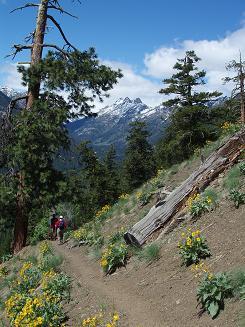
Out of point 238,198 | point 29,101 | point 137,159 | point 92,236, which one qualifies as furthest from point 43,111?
point 137,159

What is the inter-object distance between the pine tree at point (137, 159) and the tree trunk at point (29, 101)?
128 feet

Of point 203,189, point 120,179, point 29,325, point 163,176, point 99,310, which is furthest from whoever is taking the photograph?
point 120,179

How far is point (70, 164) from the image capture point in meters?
20.0

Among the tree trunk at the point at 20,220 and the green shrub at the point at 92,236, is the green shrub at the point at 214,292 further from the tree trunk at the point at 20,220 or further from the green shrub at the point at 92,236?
the tree trunk at the point at 20,220

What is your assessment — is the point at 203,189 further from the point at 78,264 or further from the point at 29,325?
the point at 29,325

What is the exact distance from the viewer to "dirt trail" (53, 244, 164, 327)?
765cm

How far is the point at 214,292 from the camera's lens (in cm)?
667

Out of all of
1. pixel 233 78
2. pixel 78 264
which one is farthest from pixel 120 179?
pixel 78 264

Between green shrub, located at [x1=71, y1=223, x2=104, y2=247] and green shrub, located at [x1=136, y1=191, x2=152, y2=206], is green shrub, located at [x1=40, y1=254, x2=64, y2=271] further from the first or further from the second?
green shrub, located at [x1=136, y1=191, x2=152, y2=206]

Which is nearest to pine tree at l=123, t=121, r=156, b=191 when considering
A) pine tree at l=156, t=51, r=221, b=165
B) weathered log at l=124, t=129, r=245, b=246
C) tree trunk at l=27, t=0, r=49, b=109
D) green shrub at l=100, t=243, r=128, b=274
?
pine tree at l=156, t=51, r=221, b=165

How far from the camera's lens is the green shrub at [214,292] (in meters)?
6.53

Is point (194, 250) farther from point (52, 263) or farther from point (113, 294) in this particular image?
point (52, 263)

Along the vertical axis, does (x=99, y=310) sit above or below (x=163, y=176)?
below

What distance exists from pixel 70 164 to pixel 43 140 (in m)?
2.46
